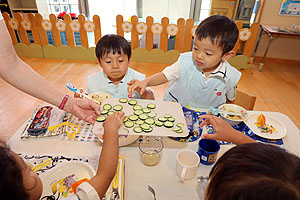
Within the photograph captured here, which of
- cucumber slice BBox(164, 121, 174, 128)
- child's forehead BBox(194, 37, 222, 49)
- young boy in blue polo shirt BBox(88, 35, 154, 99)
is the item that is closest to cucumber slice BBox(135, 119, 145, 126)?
cucumber slice BBox(164, 121, 174, 128)

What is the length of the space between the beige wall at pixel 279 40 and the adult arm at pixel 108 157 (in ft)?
14.2

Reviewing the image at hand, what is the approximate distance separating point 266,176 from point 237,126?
2.39ft

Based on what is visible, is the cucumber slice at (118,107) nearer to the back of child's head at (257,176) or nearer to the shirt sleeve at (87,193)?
the shirt sleeve at (87,193)

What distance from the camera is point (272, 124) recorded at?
1.18m

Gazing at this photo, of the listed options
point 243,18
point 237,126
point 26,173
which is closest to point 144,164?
point 26,173

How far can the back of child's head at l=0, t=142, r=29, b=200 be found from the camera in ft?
1.62

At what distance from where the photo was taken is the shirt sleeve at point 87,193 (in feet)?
2.12

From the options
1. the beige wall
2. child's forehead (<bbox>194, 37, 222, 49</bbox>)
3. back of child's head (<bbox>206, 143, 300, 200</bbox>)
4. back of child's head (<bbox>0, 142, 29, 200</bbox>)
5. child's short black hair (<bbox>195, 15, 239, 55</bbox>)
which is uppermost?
child's short black hair (<bbox>195, 15, 239, 55</bbox>)

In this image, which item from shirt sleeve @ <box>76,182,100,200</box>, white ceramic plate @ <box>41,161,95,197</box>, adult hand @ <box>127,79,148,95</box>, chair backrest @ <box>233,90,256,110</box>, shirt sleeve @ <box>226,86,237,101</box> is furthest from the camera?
shirt sleeve @ <box>226,86,237,101</box>

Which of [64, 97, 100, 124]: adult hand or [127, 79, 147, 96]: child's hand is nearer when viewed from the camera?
[64, 97, 100, 124]: adult hand

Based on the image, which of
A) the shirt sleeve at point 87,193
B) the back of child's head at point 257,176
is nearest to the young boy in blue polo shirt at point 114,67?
the shirt sleeve at point 87,193

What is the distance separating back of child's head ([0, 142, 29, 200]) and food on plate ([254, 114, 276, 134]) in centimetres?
114

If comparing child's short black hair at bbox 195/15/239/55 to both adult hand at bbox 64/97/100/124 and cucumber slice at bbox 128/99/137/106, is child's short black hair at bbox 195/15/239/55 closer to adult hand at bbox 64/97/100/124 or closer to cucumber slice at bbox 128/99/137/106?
cucumber slice at bbox 128/99/137/106

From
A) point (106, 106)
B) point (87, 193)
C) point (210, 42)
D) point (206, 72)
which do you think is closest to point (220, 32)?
point (210, 42)
